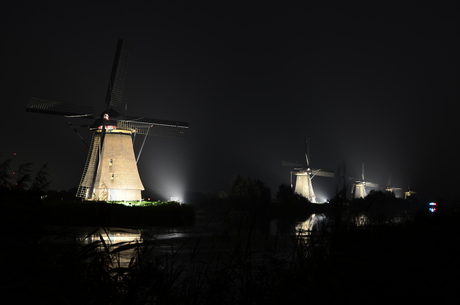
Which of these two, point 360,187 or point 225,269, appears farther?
point 360,187

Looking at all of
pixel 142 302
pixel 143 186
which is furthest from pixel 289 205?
pixel 143 186

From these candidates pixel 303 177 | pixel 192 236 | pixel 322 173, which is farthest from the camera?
→ pixel 322 173

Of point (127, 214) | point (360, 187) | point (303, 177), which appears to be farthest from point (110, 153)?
point (360, 187)

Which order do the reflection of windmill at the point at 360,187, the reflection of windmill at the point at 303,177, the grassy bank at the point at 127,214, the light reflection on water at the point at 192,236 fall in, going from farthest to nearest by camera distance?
the reflection of windmill at the point at 360,187 → the reflection of windmill at the point at 303,177 → the grassy bank at the point at 127,214 → the light reflection on water at the point at 192,236

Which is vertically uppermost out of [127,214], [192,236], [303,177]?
[303,177]

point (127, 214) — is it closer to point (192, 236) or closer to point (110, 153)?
point (110, 153)

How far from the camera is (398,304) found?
5.30 metres

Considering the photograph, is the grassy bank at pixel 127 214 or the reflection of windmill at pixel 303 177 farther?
the reflection of windmill at pixel 303 177

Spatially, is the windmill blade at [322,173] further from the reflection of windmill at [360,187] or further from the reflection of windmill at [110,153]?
the reflection of windmill at [110,153]

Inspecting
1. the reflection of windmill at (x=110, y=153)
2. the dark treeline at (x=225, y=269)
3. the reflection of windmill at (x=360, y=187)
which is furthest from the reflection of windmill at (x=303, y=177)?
the dark treeline at (x=225, y=269)

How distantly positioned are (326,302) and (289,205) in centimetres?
170

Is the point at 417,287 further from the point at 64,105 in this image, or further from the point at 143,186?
the point at 64,105

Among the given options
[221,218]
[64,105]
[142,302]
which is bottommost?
[142,302]

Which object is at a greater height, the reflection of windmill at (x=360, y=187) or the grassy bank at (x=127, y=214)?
the reflection of windmill at (x=360, y=187)
